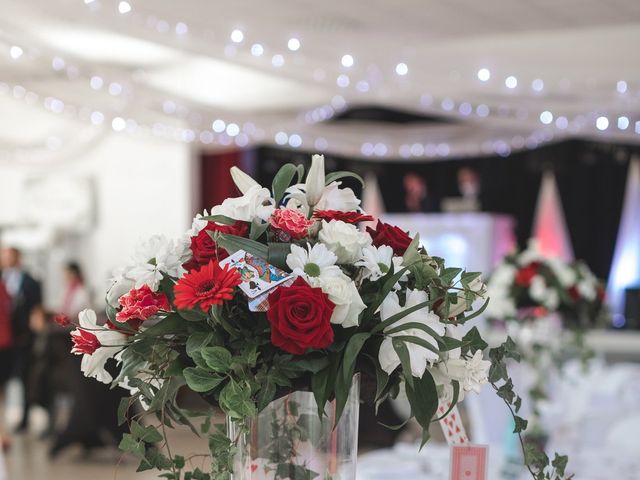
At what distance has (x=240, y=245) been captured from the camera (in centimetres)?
157

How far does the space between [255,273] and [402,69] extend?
12.2 feet

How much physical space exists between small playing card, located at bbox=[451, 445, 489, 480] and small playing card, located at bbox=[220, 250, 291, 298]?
0.55m

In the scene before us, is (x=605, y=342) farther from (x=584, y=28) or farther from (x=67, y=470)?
Result: (x=67, y=470)

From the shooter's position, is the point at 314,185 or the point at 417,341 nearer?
the point at 417,341

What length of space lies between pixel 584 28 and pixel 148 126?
2.82 meters

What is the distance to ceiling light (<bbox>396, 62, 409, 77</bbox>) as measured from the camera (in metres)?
5.04

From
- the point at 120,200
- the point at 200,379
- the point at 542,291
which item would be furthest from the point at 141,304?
the point at 120,200

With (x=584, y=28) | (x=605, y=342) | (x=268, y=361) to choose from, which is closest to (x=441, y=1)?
(x=584, y=28)

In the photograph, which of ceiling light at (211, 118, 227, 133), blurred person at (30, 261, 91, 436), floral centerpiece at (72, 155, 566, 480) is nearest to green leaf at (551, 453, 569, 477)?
floral centerpiece at (72, 155, 566, 480)

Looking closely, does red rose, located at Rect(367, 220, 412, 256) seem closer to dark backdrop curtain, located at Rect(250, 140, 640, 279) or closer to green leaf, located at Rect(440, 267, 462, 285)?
green leaf, located at Rect(440, 267, 462, 285)

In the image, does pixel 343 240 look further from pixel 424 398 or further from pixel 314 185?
pixel 424 398

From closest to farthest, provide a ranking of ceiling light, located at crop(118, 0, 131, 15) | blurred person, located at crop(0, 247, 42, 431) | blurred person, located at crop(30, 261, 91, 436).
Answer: ceiling light, located at crop(118, 0, 131, 15)
blurred person, located at crop(30, 261, 91, 436)
blurred person, located at crop(0, 247, 42, 431)

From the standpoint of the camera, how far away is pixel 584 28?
6.39 meters

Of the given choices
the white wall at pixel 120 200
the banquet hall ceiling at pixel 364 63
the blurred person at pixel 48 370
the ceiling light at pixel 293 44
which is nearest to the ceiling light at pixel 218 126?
the banquet hall ceiling at pixel 364 63
